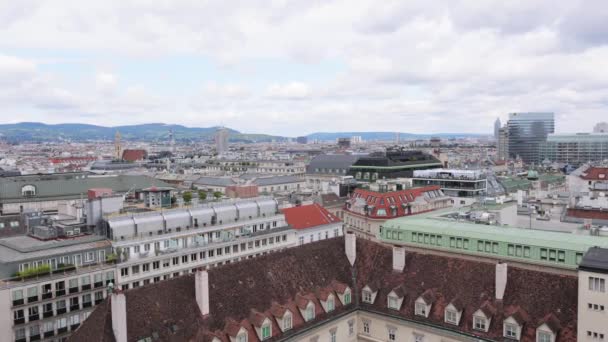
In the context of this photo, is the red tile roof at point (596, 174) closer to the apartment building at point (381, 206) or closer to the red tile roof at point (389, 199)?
the apartment building at point (381, 206)

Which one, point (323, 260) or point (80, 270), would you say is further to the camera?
point (80, 270)

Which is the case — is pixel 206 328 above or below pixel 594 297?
below

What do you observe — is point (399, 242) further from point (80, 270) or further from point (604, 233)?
point (80, 270)

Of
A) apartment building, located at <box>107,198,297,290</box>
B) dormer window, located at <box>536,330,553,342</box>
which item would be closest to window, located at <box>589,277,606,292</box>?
dormer window, located at <box>536,330,553,342</box>

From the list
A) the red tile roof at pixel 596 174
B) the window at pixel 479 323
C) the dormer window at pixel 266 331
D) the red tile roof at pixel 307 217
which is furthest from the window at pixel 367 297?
the red tile roof at pixel 596 174

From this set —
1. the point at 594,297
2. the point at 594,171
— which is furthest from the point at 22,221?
the point at 594,171
